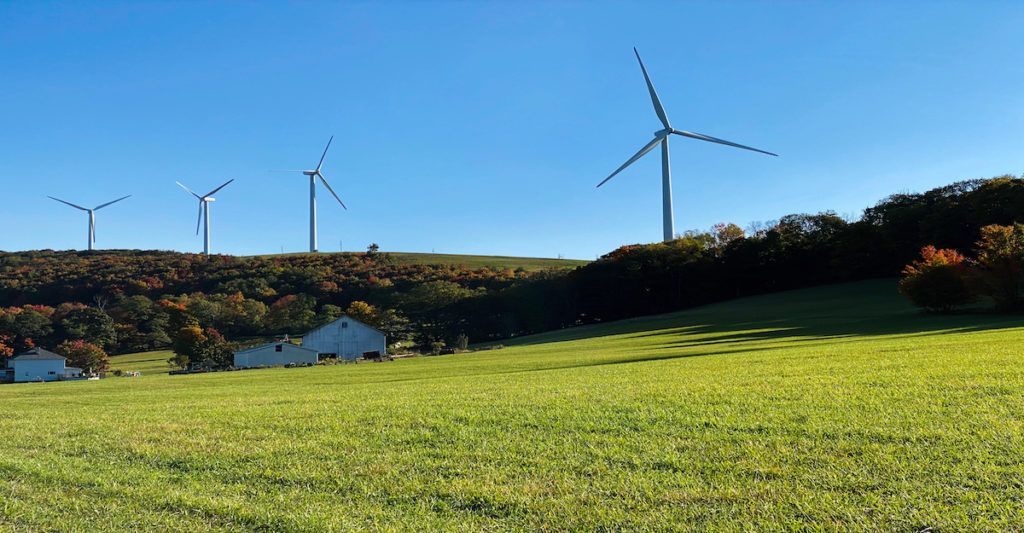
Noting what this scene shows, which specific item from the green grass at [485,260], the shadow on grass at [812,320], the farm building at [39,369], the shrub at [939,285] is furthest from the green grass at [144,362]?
the shrub at [939,285]

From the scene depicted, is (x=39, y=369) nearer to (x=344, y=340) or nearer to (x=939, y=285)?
(x=344, y=340)

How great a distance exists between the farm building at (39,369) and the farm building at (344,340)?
25.7 meters

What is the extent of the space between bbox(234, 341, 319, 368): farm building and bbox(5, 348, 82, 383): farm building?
2030 centimetres

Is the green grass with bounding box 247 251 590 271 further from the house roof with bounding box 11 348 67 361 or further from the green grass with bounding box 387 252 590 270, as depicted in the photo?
the house roof with bounding box 11 348 67 361

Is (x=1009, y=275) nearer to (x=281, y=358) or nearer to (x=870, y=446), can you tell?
(x=870, y=446)

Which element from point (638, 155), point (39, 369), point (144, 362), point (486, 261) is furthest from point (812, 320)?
point (486, 261)

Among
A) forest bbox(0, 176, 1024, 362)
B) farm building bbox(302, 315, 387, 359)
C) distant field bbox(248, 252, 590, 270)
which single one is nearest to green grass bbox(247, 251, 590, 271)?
distant field bbox(248, 252, 590, 270)

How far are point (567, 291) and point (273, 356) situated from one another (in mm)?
40871

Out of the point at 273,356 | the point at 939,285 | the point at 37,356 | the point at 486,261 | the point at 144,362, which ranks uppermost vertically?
the point at 486,261

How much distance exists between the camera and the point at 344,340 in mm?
79188

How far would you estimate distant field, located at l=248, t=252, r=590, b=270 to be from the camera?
152m

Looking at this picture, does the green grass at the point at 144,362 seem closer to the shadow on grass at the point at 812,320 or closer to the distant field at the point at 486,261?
the shadow on grass at the point at 812,320

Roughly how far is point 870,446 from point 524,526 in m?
4.39

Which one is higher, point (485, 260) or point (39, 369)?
point (485, 260)
